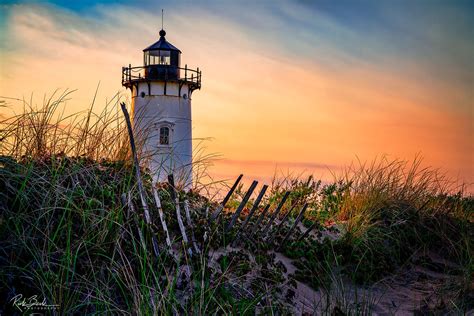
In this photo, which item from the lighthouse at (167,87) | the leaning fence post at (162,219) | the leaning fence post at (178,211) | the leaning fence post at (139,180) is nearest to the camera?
the leaning fence post at (139,180)

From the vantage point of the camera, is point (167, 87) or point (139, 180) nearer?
point (139, 180)

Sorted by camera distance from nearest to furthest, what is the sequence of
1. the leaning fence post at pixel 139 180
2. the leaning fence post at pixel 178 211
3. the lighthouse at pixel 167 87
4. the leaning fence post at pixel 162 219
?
the leaning fence post at pixel 139 180
the leaning fence post at pixel 162 219
the leaning fence post at pixel 178 211
the lighthouse at pixel 167 87

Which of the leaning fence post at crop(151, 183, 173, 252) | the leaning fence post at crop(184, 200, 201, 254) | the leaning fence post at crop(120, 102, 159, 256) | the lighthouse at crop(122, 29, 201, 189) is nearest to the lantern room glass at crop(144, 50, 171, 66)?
the lighthouse at crop(122, 29, 201, 189)

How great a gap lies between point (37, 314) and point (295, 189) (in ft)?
19.3

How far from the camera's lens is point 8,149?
5.77 meters

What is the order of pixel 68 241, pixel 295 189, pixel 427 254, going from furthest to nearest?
pixel 295 189 → pixel 427 254 → pixel 68 241

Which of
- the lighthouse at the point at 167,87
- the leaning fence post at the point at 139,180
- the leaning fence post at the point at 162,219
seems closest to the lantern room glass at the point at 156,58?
the lighthouse at the point at 167,87

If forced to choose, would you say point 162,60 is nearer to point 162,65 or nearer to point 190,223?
point 162,65

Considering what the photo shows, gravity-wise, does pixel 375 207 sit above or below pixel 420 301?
above

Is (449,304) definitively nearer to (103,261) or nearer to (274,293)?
(274,293)

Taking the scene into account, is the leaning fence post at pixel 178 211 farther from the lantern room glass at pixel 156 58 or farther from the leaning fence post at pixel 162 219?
the lantern room glass at pixel 156 58

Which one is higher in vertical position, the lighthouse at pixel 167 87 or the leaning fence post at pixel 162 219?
the lighthouse at pixel 167 87

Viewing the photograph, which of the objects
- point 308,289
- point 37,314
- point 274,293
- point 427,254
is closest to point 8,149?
point 37,314

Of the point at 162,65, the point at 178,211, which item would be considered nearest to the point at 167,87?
the point at 162,65
